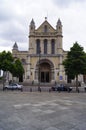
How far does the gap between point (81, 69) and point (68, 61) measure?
2912mm

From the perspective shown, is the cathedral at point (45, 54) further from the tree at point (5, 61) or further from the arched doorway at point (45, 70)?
the tree at point (5, 61)

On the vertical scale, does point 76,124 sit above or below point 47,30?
below

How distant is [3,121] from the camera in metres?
8.92

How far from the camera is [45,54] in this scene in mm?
58188

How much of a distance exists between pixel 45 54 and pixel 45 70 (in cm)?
513

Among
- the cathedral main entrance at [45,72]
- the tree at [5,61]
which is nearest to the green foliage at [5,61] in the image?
the tree at [5,61]

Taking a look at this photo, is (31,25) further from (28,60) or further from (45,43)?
(28,60)

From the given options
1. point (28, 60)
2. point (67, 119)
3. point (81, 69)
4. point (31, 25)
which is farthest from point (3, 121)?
point (31, 25)

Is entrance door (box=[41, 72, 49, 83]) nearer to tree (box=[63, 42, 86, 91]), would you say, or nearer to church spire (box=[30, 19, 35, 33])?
church spire (box=[30, 19, 35, 33])

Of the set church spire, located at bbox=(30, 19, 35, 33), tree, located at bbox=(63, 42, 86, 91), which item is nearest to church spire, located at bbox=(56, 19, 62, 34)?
church spire, located at bbox=(30, 19, 35, 33)

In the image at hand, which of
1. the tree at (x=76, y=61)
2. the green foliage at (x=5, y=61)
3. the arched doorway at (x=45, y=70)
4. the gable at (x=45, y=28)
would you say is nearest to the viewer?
the tree at (x=76, y=61)

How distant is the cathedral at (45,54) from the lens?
56.9m

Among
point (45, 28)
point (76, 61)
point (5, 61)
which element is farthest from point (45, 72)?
point (76, 61)

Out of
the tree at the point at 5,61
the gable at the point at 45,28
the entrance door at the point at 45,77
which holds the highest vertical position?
the gable at the point at 45,28
